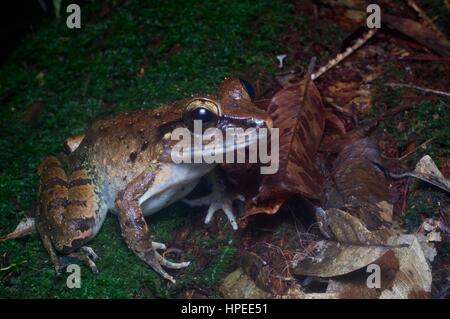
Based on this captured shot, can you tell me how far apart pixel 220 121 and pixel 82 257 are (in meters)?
1.45

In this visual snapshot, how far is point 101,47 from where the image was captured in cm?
547

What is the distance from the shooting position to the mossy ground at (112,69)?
4.42 m

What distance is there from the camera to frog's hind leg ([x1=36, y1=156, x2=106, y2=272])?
3.72m

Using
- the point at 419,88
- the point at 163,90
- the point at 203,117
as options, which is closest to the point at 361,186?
the point at 203,117

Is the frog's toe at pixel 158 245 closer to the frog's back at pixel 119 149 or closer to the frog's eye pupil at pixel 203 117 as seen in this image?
the frog's back at pixel 119 149

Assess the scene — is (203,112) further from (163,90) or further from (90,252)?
(163,90)

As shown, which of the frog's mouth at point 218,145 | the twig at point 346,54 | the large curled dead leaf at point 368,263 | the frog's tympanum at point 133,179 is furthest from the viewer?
the twig at point 346,54

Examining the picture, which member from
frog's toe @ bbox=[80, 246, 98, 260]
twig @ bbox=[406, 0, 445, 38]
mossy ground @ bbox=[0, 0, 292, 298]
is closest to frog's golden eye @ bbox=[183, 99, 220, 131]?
mossy ground @ bbox=[0, 0, 292, 298]

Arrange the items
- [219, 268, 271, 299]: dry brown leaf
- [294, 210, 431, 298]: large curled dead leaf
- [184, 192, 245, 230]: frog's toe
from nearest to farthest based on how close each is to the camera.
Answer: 1. [294, 210, 431, 298]: large curled dead leaf
2. [219, 268, 271, 299]: dry brown leaf
3. [184, 192, 245, 230]: frog's toe

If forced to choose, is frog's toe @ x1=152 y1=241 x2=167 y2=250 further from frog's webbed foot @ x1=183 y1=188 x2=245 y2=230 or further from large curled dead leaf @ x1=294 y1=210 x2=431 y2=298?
large curled dead leaf @ x1=294 y1=210 x2=431 y2=298

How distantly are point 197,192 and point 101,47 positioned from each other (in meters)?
2.24

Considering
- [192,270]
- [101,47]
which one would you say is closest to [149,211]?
[192,270]

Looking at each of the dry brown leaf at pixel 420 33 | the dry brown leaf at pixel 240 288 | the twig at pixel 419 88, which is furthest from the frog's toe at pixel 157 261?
the dry brown leaf at pixel 420 33

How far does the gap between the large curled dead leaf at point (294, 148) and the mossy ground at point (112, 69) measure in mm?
822
